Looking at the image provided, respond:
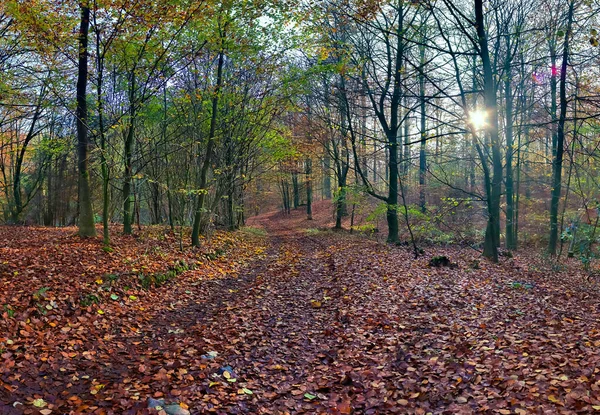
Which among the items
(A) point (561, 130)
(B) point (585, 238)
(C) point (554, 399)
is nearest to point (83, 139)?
(C) point (554, 399)

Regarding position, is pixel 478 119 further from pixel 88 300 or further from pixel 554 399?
pixel 88 300

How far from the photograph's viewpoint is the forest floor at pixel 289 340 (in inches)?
172

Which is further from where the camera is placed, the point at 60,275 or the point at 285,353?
the point at 60,275

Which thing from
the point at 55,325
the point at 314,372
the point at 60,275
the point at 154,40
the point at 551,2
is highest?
the point at 551,2

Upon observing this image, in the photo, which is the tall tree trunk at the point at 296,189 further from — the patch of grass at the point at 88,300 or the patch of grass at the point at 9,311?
the patch of grass at the point at 9,311

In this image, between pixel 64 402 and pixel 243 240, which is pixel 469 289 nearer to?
pixel 64 402

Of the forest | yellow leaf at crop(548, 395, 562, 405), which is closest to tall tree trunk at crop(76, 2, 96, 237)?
the forest

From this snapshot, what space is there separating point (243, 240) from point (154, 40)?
415 inches

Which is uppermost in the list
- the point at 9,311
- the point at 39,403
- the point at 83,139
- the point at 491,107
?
the point at 491,107

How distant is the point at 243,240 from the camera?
1889 centimetres

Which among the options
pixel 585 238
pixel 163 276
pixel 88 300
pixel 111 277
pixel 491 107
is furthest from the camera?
pixel 585 238

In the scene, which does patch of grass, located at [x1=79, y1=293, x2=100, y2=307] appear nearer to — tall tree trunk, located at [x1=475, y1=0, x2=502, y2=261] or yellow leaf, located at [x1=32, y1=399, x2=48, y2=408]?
yellow leaf, located at [x1=32, y1=399, x2=48, y2=408]

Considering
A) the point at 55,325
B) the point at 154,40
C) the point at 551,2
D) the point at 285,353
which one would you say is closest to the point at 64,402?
the point at 55,325

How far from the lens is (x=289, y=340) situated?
21.0 ft
